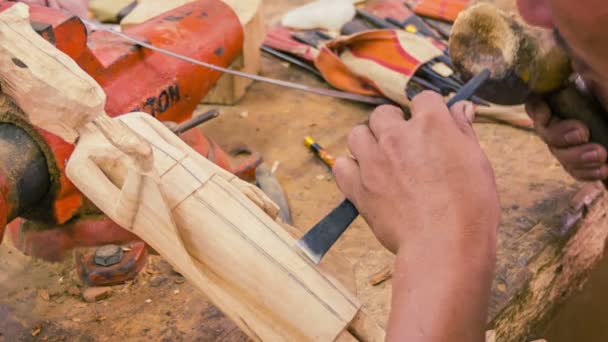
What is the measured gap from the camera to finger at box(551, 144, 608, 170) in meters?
1.54

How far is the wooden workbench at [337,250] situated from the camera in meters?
1.42

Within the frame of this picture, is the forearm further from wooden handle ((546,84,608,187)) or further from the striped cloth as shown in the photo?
the striped cloth

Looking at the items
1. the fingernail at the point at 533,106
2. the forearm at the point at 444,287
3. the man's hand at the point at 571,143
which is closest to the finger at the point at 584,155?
the man's hand at the point at 571,143

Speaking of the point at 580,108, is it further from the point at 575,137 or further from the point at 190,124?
the point at 190,124

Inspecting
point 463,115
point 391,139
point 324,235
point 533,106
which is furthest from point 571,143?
point 324,235

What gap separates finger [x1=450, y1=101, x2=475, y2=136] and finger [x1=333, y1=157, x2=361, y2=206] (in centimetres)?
19

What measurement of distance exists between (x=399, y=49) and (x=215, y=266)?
1.55 meters

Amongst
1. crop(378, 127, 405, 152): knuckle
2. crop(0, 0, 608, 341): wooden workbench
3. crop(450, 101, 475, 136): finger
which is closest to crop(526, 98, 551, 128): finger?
crop(0, 0, 608, 341): wooden workbench

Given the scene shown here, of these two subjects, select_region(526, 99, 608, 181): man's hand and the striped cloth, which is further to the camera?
the striped cloth

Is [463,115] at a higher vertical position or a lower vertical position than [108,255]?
higher

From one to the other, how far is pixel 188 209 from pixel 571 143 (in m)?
0.99

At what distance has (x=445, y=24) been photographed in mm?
2762

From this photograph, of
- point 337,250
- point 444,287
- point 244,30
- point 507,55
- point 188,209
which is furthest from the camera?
point 244,30

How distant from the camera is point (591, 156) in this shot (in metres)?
1.54
